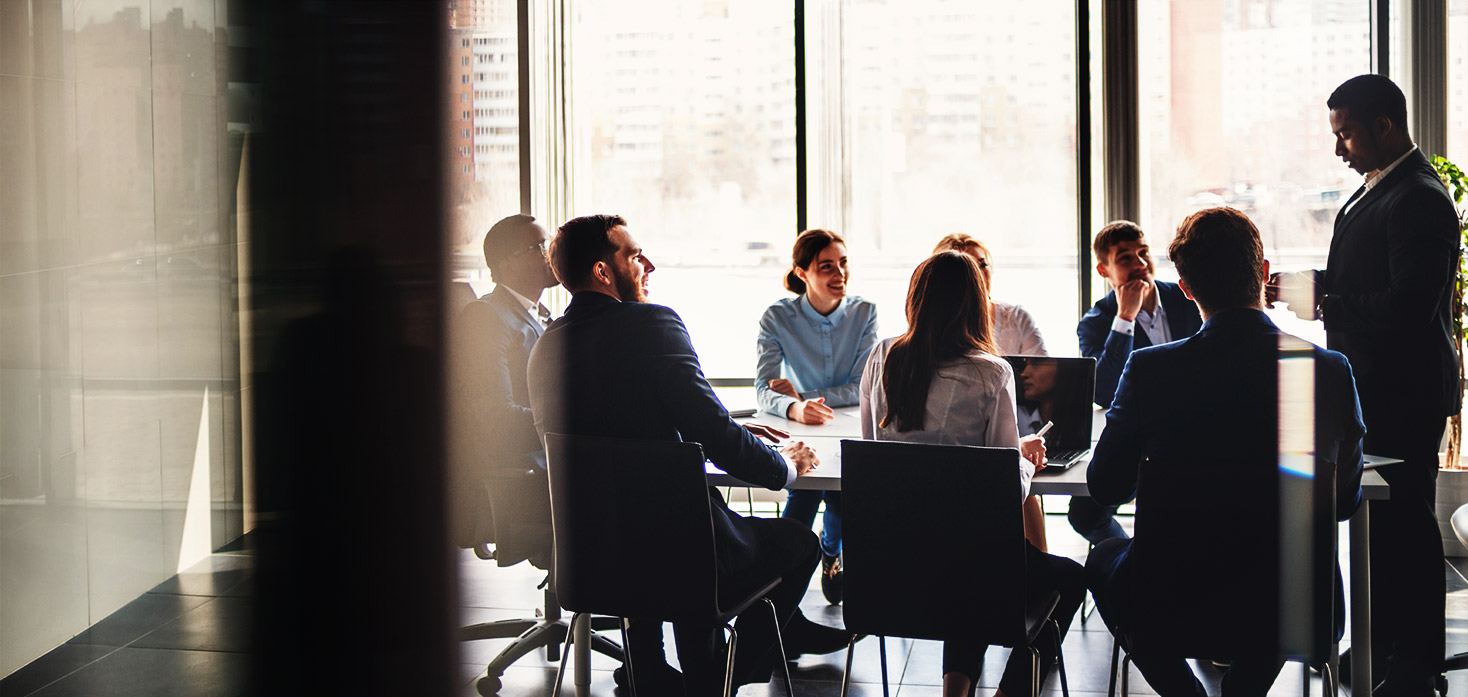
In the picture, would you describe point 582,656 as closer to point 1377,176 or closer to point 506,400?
point 506,400

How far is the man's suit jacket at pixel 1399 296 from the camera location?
2859 millimetres

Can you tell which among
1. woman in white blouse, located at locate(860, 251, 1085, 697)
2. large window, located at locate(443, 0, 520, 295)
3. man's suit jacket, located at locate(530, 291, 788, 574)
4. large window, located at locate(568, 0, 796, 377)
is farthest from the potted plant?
large window, located at locate(443, 0, 520, 295)

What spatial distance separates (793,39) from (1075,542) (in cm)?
242

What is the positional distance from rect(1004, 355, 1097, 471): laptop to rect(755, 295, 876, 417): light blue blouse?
919 mm

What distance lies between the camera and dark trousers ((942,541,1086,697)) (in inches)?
100

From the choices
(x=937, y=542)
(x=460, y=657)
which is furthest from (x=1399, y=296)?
(x=460, y=657)

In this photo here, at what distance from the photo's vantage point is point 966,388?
2.55 metres

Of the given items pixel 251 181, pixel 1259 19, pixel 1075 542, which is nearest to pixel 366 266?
pixel 251 181

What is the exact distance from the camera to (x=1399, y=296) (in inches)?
113

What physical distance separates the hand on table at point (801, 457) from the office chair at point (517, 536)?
2.18ft

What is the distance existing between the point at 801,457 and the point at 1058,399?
721mm

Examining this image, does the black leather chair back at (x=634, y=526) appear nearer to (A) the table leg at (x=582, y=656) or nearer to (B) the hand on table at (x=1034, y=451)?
(A) the table leg at (x=582, y=656)

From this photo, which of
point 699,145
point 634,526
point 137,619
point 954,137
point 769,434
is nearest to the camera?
point 634,526

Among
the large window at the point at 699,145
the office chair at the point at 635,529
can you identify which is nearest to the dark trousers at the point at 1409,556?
the office chair at the point at 635,529
